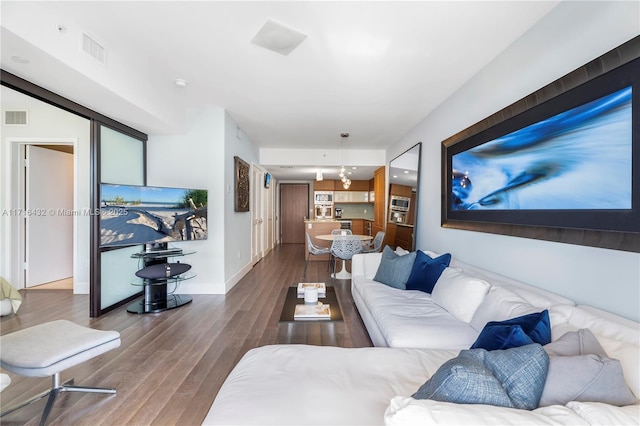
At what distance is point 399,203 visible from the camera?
16.6ft

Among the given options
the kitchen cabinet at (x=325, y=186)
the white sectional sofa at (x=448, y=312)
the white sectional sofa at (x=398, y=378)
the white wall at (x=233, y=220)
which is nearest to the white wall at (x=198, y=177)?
the white wall at (x=233, y=220)

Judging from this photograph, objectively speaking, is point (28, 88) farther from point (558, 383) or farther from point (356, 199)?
point (356, 199)

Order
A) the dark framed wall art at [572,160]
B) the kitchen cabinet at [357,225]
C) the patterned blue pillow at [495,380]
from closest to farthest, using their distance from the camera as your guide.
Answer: the patterned blue pillow at [495,380]
the dark framed wall art at [572,160]
the kitchen cabinet at [357,225]

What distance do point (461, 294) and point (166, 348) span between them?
2519 millimetres

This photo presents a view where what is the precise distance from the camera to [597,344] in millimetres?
1092

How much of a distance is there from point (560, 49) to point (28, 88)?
3.95 meters

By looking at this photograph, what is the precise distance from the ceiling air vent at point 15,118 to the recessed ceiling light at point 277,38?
12.5 feet

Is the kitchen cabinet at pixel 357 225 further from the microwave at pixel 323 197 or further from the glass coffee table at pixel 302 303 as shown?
the glass coffee table at pixel 302 303

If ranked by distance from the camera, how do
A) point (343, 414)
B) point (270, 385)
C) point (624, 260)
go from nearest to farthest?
point (343, 414), point (270, 385), point (624, 260)

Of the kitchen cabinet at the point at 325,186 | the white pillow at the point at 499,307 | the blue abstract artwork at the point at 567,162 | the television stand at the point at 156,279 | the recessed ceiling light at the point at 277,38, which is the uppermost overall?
the recessed ceiling light at the point at 277,38

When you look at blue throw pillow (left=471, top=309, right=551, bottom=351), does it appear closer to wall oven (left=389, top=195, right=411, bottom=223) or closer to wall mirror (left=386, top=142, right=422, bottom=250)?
wall mirror (left=386, top=142, right=422, bottom=250)

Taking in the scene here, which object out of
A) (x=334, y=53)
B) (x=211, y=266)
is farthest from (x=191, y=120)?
(x=334, y=53)

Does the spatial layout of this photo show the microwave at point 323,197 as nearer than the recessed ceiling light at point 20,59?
No

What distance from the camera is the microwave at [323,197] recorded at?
31.1ft
